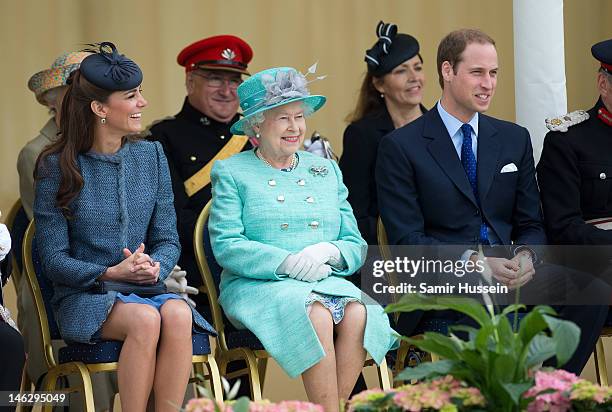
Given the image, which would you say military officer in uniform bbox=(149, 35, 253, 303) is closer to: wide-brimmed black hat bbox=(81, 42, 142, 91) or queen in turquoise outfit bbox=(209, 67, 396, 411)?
queen in turquoise outfit bbox=(209, 67, 396, 411)

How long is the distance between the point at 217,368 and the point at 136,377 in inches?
13.6

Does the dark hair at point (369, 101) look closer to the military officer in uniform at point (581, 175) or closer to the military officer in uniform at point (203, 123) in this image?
the military officer in uniform at point (203, 123)

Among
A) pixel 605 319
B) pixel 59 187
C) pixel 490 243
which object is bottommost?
pixel 605 319

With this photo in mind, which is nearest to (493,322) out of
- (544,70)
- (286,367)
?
(286,367)

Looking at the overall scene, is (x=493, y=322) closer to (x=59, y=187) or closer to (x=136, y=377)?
(x=136, y=377)

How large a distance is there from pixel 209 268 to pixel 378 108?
1.35 m

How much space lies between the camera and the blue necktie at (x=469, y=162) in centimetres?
452

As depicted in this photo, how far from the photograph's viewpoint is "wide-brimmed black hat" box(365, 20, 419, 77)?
5.43 m

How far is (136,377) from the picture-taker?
387 centimetres

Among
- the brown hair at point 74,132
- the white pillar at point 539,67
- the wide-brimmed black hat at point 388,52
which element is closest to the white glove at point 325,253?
the brown hair at point 74,132

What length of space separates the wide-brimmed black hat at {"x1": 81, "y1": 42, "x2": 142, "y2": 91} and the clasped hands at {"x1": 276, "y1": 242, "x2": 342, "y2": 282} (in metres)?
0.79

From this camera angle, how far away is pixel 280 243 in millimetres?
4336

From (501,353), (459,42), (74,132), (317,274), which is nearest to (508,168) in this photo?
(459,42)

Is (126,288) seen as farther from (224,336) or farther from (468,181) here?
(468,181)
